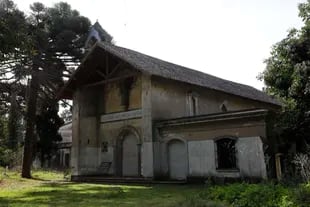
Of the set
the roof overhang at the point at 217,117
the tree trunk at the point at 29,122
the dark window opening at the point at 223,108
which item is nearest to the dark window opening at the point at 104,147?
the roof overhang at the point at 217,117

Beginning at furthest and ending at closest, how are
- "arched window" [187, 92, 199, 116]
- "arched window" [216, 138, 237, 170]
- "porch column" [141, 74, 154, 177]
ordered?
1. "arched window" [187, 92, 199, 116]
2. "porch column" [141, 74, 154, 177]
3. "arched window" [216, 138, 237, 170]

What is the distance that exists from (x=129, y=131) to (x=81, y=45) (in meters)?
9.13

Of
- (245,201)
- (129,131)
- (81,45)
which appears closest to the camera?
(245,201)

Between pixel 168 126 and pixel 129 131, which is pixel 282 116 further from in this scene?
pixel 129 131

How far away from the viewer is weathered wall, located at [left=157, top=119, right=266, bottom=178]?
16.8m

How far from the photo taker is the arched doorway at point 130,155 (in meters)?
22.3

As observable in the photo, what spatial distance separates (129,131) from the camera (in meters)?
22.4

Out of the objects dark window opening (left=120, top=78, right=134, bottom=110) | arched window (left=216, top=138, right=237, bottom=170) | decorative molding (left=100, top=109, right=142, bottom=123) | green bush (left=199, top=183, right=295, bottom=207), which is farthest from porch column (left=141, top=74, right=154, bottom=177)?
green bush (left=199, top=183, right=295, bottom=207)

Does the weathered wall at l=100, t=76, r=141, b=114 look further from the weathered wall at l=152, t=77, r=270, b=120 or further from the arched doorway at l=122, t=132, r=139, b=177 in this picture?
the arched doorway at l=122, t=132, r=139, b=177

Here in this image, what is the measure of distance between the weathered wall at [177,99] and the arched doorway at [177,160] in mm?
1960

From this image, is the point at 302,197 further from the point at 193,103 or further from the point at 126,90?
the point at 126,90

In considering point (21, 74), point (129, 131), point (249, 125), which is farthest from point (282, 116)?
point (21, 74)

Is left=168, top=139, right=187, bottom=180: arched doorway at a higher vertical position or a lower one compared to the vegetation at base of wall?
higher

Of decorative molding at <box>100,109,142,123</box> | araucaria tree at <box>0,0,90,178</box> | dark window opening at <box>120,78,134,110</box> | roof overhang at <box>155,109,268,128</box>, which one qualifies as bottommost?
roof overhang at <box>155,109,268,128</box>
